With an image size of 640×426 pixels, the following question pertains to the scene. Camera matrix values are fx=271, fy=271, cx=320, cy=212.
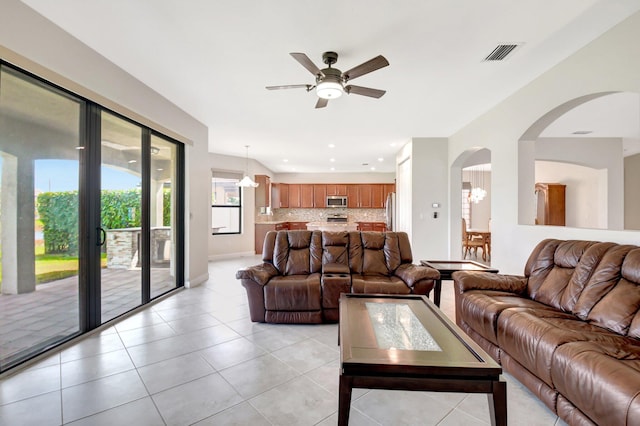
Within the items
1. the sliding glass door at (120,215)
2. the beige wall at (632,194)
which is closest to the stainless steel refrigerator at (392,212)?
the beige wall at (632,194)

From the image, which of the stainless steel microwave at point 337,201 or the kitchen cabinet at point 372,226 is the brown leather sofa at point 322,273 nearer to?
the kitchen cabinet at point 372,226

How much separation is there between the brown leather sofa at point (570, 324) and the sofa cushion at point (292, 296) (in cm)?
143

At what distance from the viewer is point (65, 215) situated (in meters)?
2.49

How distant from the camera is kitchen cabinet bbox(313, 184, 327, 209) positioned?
9656 millimetres

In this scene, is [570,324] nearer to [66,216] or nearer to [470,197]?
[66,216]

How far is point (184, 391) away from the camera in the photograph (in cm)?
183

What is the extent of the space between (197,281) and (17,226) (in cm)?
268

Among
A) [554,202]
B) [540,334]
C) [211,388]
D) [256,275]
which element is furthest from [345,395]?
[554,202]

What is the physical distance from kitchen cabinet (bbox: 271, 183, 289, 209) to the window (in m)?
1.72

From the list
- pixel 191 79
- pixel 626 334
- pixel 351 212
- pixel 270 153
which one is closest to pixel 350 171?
pixel 351 212

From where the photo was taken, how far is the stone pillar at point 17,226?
2.03 meters

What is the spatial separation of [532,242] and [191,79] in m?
4.37

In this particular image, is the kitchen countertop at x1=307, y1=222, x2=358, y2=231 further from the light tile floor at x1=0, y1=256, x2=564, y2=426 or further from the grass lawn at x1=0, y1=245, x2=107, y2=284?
the grass lawn at x1=0, y1=245, x2=107, y2=284

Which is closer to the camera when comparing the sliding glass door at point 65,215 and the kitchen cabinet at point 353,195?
the sliding glass door at point 65,215
